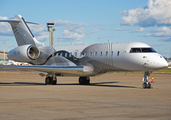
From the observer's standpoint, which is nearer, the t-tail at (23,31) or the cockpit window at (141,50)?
the cockpit window at (141,50)

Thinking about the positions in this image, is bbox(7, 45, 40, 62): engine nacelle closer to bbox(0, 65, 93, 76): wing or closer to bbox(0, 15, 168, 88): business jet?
bbox(0, 15, 168, 88): business jet

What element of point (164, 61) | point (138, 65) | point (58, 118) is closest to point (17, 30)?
point (138, 65)

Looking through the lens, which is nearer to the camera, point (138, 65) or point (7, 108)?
point (7, 108)

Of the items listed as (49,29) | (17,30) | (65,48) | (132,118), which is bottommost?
(132,118)

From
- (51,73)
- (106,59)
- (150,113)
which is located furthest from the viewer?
(51,73)

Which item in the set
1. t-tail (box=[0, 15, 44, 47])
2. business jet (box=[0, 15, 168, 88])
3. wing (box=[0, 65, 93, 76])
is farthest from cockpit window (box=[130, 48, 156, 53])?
t-tail (box=[0, 15, 44, 47])

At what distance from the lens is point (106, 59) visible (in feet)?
78.9

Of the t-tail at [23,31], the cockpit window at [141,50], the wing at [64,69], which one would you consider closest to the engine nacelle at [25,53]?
the t-tail at [23,31]

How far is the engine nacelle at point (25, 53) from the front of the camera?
89.6 feet

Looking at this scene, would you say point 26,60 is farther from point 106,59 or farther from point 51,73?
point 106,59

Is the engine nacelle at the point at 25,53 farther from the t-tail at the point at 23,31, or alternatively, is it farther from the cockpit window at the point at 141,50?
the cockpit window at the point at 141,50

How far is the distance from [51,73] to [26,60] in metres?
3.35

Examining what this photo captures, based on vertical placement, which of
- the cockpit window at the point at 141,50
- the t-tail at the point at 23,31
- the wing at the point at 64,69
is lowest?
the wing at the point at 64,69

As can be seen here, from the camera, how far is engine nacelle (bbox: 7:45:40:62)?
89.6ft
